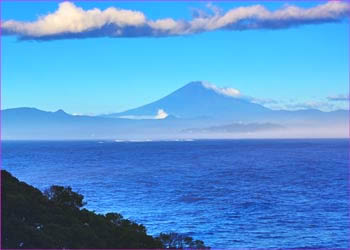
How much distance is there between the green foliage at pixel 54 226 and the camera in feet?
63.2

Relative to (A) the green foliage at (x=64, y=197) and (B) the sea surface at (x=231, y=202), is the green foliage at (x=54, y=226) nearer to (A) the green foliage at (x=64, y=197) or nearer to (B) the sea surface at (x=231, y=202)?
(A) the green foliage at (x=64, y=197)

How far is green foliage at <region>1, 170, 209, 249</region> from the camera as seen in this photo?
19.2 metres

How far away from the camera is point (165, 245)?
25156 mm

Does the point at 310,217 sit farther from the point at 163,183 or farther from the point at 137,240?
the point at 163,183

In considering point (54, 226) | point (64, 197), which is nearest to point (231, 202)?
point (64, 197)

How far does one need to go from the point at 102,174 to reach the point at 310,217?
44055 millimetres

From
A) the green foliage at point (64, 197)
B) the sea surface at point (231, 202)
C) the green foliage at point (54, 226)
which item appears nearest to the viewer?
the green foliage at point (54, 226)

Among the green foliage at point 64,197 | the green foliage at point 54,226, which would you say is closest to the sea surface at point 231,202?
the green foliage at point 64,197

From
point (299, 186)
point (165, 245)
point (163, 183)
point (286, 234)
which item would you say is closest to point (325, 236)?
point (286, 234)

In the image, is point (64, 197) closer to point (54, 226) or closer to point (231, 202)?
point (54, 226)

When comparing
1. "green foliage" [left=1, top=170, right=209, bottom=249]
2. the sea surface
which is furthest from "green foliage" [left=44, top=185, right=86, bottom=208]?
the sea surface

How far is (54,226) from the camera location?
67.4ft

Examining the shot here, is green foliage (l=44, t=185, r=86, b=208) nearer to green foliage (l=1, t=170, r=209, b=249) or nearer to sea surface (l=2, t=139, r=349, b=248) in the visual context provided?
green foliage (l=1, t=170, r=209, b=249)

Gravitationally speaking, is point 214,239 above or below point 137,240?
below
